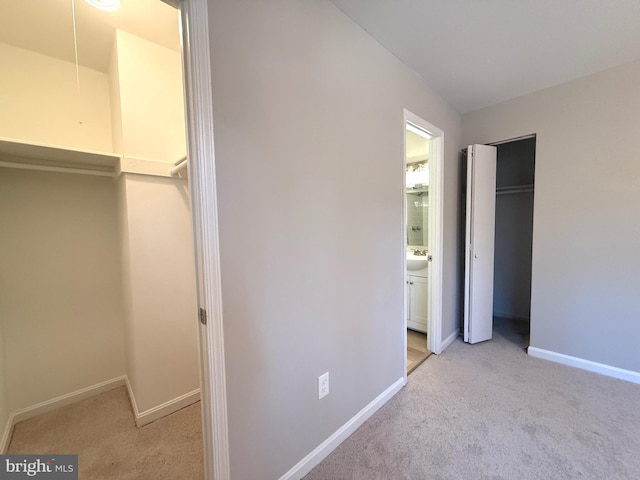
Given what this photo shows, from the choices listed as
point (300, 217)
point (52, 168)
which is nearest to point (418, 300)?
point (300, 217)

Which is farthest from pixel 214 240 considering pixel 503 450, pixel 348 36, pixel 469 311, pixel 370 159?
pixel 469 311

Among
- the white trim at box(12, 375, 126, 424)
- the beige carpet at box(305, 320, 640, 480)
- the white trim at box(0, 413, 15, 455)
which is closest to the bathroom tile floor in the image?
the beige carpet at box(305, 320, 640, 480)

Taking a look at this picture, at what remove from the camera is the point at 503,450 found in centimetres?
144

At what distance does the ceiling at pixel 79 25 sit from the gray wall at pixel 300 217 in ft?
3.20

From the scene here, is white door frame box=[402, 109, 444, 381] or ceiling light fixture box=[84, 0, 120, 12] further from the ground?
ceiling light fixture box=[84, 0, 120, 12]

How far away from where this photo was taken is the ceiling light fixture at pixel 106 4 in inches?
55.7

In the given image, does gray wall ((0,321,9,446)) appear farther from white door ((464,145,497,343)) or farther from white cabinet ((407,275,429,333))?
white door ((464,145,497,343))

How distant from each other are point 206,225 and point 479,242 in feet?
8.96

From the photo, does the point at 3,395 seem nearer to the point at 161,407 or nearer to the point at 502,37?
the point at 161,407

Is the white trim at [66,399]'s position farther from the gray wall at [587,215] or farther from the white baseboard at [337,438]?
the gray wall at [587,215]

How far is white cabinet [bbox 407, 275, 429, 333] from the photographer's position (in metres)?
2.84

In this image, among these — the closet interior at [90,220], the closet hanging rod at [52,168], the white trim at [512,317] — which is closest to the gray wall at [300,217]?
the closet interior at [90,220]

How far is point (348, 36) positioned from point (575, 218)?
248 centimetres

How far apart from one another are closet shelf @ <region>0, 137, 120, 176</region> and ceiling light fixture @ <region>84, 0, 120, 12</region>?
32.1 inches
